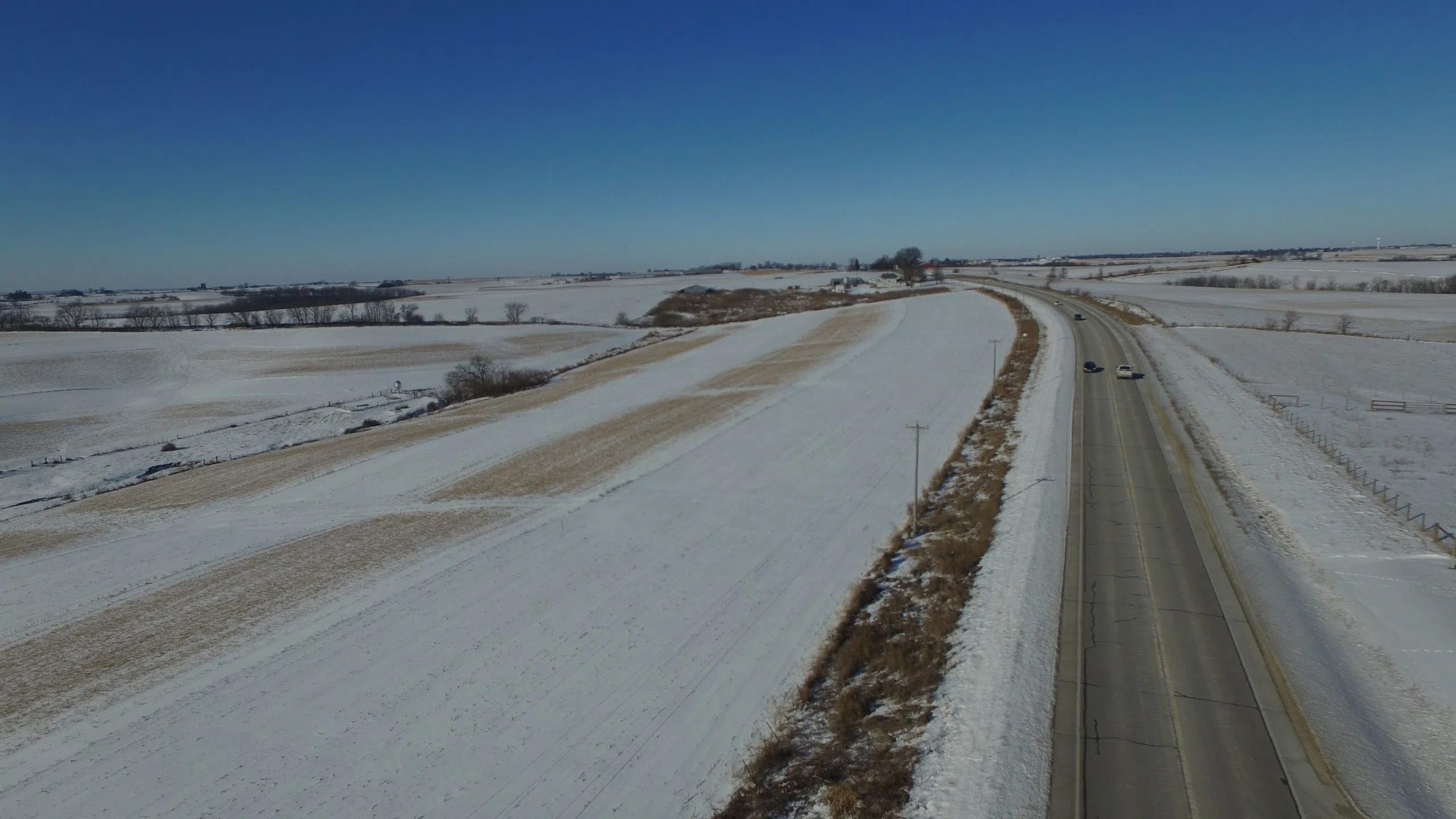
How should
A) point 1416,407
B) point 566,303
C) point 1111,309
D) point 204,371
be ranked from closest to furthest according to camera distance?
point 1416,407 < point 204,371 < point 1111,309 < point 566,303

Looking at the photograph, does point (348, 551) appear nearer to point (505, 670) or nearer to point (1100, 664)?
point (505, 670)

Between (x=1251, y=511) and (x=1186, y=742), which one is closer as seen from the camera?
(x=1186, y=742)

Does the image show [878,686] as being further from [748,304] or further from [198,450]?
[748,304]

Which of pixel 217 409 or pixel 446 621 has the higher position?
pixel 217 409

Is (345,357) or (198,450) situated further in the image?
(345,357)

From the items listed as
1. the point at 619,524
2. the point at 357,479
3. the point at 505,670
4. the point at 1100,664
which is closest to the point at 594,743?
the point at 505,670

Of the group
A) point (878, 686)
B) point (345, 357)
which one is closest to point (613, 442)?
point (878, 686)

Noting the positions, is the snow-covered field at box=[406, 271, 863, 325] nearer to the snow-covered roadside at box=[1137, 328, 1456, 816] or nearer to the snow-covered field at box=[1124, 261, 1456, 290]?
the snow-covered field at box=[1124, 261, 1456, 290]
